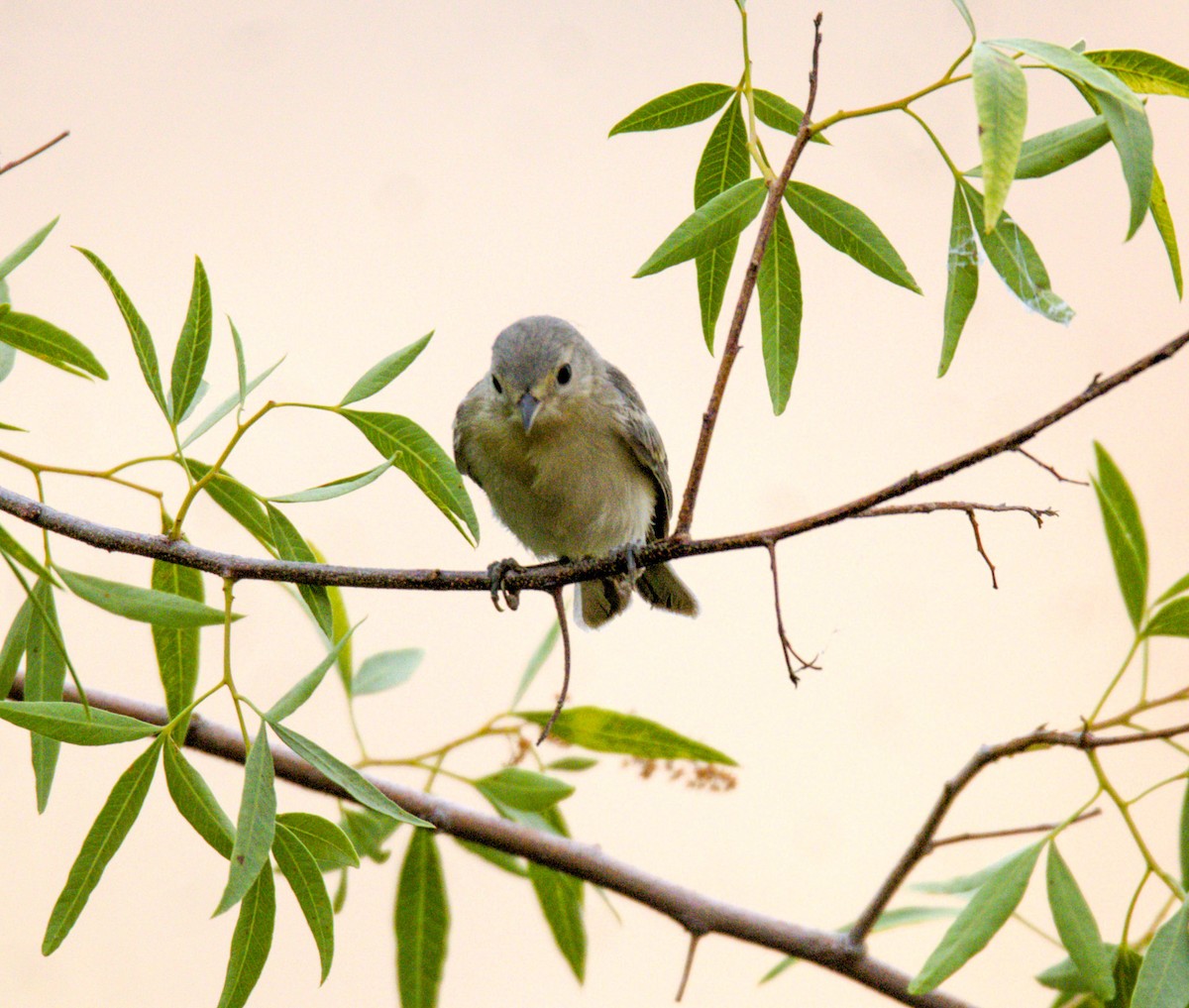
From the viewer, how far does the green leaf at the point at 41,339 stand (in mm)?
947

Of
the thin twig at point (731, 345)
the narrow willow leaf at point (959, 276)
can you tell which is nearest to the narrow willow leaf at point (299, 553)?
the thin twig at point (731, 345)

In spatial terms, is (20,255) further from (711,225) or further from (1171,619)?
(1171,619)

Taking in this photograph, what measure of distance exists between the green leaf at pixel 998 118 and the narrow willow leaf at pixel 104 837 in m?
0.67

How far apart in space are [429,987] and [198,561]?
0.71m

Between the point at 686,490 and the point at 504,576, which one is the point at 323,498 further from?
the point at 686,490

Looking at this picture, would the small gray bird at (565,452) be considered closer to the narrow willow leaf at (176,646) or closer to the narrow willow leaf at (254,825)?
the narrow willow leaf at (176,646)

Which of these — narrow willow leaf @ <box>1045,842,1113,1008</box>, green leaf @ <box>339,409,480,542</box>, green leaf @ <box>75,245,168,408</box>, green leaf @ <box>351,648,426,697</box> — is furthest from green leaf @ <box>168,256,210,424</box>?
narrow willow leaf @ <box>1045,842,1113,1008</box>

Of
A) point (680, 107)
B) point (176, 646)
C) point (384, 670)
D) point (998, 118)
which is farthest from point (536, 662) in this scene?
point (998, 118)

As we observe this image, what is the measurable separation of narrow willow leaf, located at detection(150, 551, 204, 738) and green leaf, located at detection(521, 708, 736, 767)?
0.38 meters

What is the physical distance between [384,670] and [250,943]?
2.11ft

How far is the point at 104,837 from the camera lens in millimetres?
858

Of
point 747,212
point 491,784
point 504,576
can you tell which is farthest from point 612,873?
point 747,212

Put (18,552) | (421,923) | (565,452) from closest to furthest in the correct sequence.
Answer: (18,552)
(421,923)
(565,452)

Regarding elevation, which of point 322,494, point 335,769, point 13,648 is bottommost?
point 335,769
